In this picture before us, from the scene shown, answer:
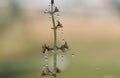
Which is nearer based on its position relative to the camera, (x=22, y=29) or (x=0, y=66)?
(x=0, y=66)

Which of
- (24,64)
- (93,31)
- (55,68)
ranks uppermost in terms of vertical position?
(93,31)

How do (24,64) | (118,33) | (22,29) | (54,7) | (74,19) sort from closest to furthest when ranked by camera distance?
(54,7)
(118,33)
(24,64)
(74,19)
(22,29)

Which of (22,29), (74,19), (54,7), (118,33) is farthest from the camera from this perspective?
(22,29)

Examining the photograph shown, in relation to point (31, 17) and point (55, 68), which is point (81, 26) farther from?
point (55, 68)

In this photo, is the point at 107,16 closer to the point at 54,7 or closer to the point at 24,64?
the point at 24,64

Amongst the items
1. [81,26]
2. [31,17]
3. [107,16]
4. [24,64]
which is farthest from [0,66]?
[107,16]

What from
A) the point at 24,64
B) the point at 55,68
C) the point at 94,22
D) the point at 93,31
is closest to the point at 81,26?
the point at 94,22

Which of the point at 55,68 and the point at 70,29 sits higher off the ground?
the point at 70,29
